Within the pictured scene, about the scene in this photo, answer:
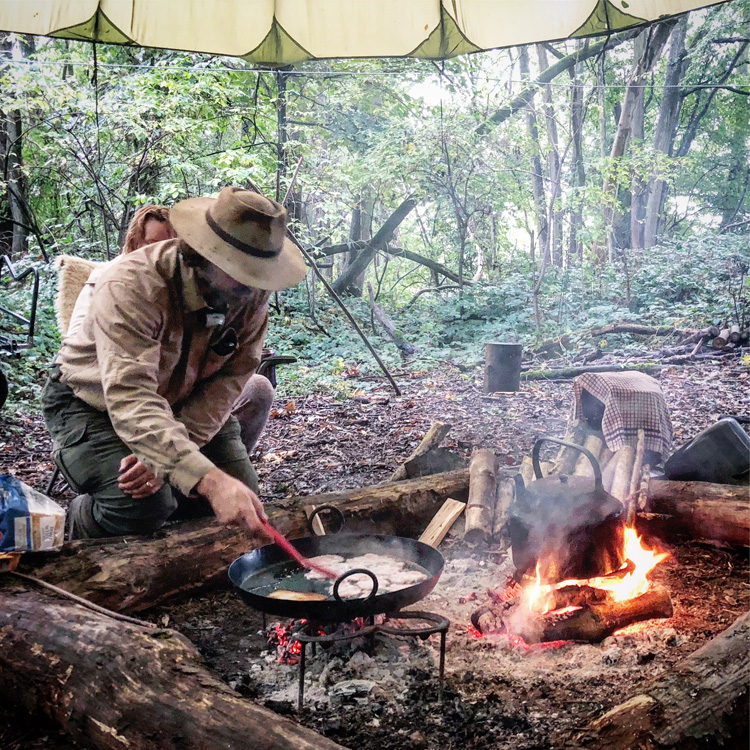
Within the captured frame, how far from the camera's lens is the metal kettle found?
2.59 m

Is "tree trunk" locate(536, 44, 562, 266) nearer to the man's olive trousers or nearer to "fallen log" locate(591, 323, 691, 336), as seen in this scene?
"fallen log" locate(591, 323, 691, 336)

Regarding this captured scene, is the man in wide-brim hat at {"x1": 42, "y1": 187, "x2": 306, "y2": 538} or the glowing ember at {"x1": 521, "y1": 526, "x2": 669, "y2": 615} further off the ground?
the man in wide-brim hat at {"x1": 42, "y1": 187, "x2": 306, "y2": 538}

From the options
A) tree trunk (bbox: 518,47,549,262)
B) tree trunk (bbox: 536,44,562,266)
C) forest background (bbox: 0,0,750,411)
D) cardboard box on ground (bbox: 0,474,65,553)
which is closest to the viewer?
cardboard box on ground (bbox: 0,474,65,553)

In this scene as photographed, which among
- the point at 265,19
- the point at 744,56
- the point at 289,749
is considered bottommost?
the point at 289,749

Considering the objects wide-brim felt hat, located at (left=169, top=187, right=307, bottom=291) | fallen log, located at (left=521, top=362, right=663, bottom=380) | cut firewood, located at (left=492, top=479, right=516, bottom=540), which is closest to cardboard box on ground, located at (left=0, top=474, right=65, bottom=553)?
wide-brim felt hat, located at (left=169, top=187, right=307, bottom=291)

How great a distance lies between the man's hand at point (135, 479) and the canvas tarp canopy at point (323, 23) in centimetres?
318

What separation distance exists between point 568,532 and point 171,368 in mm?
1893

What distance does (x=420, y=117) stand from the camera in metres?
11.8

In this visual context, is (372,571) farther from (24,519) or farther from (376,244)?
(376,244)

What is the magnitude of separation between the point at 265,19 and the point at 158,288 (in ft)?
9.40

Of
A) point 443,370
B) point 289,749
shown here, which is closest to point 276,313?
point 443,370

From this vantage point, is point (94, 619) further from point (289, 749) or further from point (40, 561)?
point (289, 749)

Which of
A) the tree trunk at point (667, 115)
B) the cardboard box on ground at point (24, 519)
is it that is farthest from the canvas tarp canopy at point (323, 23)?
the tree trunk at point (667, 115)

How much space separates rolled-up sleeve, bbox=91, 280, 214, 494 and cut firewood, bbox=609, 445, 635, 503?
2226 mm
